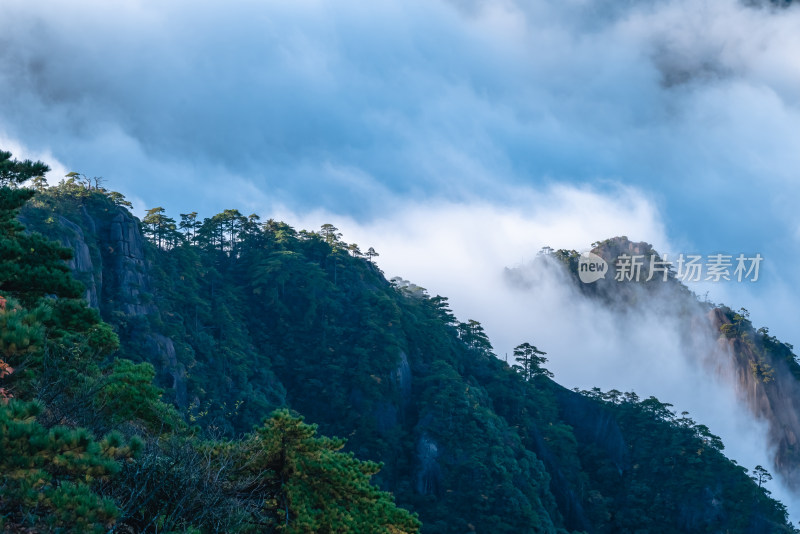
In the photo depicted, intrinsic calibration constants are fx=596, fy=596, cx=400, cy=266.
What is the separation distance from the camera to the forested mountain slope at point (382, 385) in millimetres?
41625

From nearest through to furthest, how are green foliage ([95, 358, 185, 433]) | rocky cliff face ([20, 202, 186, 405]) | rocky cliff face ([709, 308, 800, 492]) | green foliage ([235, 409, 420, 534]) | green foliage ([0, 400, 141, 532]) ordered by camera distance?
green foliage ([0, 400, 141, 532]), green foliage ([235, 409, 420, 534]), green foliage ([95, 358, 185, 433]), rocky cliff face ([20, 202, 186, 405]), rocky cliff face ([709, 308, 800, 492])

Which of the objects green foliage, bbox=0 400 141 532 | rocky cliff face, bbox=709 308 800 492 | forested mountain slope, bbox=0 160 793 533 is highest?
rocky cliff face, bbox=709 308 800 492

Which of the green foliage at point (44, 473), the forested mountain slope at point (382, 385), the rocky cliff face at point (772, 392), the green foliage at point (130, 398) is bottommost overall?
the green foliage at point (44, 473)

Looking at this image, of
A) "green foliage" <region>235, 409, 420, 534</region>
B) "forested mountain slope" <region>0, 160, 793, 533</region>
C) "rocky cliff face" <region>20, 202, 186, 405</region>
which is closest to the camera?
"green foliage" <region>235, 409, 420, 534</region>

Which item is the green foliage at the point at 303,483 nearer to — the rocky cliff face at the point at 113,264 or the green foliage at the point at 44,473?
the green foliage at the point at 44,473

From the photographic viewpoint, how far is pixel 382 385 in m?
48.8

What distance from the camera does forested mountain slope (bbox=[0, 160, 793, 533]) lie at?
4162 centimetres

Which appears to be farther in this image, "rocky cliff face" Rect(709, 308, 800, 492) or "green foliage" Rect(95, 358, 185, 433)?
"rocky cliff face" Rect(709, 308, 800, 492)

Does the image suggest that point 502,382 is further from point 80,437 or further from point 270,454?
point 80,437

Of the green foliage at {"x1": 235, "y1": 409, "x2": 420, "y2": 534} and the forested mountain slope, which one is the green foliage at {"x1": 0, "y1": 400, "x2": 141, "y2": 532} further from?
the forested mountain slope

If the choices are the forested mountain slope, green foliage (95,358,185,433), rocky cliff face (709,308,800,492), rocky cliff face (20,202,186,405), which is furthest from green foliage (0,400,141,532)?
rocky cliff face (709,308,800,492)

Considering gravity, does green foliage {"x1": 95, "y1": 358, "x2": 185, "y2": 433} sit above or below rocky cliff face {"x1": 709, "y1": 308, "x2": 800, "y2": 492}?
below

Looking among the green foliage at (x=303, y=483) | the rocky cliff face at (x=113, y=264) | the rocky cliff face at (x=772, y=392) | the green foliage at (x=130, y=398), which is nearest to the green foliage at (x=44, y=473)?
the green foliage at (x=303, y=483)

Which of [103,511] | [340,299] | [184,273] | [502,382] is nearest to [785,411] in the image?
[502,382]
